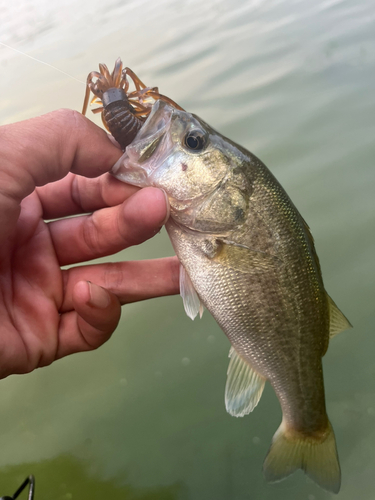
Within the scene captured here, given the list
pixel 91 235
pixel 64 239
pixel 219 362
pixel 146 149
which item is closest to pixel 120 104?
pixel 146 149

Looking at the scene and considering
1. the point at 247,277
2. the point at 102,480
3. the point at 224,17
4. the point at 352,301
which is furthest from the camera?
the point at 224,17

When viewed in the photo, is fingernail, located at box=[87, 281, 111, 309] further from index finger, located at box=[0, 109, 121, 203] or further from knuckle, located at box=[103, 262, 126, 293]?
index finger, located at box=[0, 109, 121, 203]

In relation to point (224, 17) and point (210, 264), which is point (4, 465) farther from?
→ point (224, 17)

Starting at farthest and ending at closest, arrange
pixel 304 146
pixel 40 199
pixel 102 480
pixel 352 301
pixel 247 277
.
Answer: pixel 304 146
pixel 352 301
pixel 102 480
pixel 40 199
pixel 247 277

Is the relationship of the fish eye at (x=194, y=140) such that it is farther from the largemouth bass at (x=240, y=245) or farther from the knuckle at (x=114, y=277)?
the knuckle at (x=114, y=277)

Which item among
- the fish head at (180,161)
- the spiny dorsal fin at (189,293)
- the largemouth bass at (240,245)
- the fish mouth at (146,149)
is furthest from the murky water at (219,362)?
the fish mouth at (146,149)

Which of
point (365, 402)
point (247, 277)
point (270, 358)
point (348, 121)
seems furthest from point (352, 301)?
point (348, 121)

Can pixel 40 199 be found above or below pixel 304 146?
above
